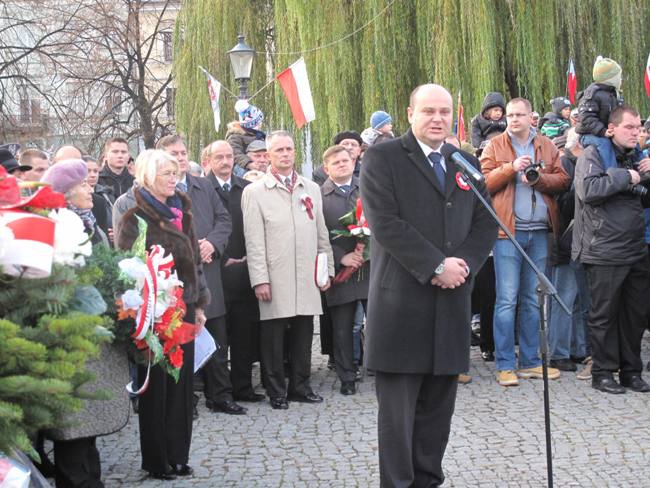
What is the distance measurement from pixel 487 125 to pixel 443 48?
4543mm

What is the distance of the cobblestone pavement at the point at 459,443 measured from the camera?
6062mm

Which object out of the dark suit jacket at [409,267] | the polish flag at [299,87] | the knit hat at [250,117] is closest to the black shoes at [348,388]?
the dark suit jacket at [409,267]

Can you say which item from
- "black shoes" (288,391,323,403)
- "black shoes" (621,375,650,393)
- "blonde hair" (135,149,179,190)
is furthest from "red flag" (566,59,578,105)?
"blonde hair" (135,149,179,190)

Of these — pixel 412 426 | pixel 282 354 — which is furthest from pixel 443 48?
pixel 412 426

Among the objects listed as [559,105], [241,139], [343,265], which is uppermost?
[559,105]

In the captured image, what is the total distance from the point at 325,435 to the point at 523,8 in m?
10.1

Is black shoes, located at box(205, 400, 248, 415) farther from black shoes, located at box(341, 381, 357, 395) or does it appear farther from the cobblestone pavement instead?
black shoes, located at box(341, 381, 357, 395)

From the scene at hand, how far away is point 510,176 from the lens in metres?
8.69

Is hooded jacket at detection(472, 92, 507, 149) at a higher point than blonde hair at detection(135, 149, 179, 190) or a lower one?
higher

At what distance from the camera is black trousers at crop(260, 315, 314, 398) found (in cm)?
834

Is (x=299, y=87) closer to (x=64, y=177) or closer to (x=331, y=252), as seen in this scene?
(x=331, y=252)

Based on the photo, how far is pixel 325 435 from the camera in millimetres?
7199

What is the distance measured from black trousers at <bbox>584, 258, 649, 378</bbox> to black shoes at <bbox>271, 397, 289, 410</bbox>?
2543mm

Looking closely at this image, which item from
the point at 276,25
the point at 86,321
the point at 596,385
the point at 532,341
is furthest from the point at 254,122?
the point at 86,321
